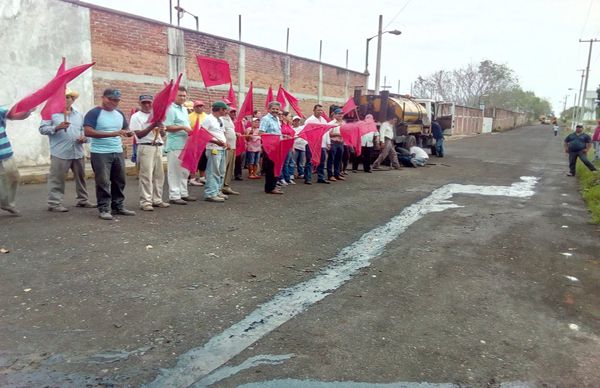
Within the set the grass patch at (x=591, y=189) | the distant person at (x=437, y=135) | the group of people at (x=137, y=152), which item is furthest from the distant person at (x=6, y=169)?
the distant person at (x=437, y=135)

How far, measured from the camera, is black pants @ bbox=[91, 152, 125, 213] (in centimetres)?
648

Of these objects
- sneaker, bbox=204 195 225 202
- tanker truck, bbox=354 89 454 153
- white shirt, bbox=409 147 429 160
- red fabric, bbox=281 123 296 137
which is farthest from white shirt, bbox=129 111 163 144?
white shirt, bbox=409 147 429 160

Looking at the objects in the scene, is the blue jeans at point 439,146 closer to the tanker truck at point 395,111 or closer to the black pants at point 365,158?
the tanker truck at point 395,111

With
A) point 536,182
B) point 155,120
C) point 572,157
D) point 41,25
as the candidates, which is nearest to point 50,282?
point 155,120

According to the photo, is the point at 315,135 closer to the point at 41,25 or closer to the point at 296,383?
the point at 41,25

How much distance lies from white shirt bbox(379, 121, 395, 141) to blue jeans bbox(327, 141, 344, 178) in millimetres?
3176

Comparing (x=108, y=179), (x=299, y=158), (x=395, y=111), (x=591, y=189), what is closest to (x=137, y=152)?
(x=108, y=179)

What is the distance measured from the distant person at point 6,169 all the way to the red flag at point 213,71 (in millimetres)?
3412

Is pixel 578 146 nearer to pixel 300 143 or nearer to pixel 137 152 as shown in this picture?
pixel 300 143

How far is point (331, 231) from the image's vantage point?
261 inches

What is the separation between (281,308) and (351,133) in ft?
27.8

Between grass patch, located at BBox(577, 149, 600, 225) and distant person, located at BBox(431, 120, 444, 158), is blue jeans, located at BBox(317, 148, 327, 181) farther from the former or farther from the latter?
distant person, located at BBox(431, 120, 444, 158)

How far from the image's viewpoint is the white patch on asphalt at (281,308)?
9.83 ft

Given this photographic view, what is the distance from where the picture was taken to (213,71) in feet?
30.0
